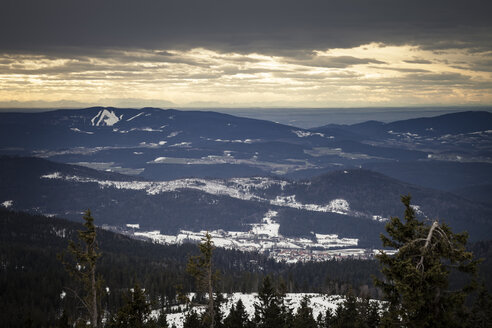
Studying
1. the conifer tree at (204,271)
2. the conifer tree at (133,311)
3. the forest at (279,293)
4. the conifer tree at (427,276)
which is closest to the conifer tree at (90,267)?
the forest at (279,293)

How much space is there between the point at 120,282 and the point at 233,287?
3885cm

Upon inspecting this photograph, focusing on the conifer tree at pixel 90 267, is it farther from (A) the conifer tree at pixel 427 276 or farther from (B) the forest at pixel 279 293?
(A) the conifer tree at pixel 427 276

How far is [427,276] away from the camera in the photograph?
2253 centimetres

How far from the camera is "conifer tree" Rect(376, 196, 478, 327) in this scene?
2241 cm

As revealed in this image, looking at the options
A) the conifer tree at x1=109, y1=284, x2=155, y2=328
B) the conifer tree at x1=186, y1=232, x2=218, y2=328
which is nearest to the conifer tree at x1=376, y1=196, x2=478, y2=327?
the conifer tree at x1=186, y1=232, x2=218, y2=328

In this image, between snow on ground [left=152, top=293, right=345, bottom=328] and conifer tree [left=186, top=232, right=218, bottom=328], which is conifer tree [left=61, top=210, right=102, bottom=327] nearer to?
conifer tree [left=186, top=232, right=218, bottom=328]

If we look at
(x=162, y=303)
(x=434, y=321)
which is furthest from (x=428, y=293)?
(x=162, y=303)

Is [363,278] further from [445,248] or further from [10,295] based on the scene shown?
[445,248]

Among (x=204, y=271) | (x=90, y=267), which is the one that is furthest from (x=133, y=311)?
(x=90, y=267)

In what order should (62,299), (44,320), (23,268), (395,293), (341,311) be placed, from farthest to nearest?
(23,268), (62,299), (44,320), (341,311), (395,293)

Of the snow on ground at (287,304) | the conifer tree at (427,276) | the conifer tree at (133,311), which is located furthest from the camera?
the snow on ground at (287,304)

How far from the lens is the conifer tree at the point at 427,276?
73.5 feet

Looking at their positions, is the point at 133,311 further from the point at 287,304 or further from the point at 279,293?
the point at 287,304

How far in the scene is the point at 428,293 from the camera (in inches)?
901
